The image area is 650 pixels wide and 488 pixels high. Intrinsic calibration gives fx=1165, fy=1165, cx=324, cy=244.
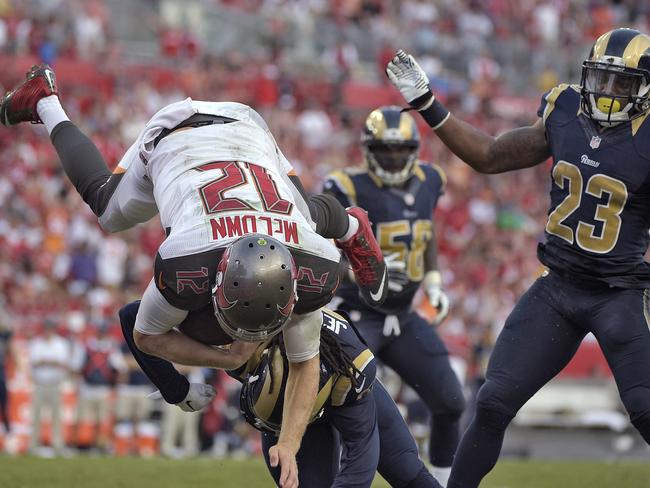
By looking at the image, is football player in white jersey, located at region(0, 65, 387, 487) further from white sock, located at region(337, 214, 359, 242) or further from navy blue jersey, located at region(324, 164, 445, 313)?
navy blue jersey, located at region(324, 164, 445, 313)

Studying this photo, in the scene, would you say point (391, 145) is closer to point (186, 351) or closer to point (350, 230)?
point (350, 230)

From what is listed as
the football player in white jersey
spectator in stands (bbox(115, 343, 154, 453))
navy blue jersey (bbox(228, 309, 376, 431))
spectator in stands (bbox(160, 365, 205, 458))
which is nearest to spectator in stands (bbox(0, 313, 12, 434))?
spectator in stands (bbox(115, 343, 154, 453))

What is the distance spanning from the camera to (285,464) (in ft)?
13.5

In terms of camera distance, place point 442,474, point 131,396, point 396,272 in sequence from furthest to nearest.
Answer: point 131,396 < point 396,272 < point 442,474

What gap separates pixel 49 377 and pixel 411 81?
22.6ft

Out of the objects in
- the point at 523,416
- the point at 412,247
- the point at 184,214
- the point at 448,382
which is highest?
the point at 184,214

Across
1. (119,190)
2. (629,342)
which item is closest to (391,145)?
(119,190)

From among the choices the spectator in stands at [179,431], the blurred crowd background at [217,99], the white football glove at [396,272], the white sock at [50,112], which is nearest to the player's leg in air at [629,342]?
the white football glove at [396,272]

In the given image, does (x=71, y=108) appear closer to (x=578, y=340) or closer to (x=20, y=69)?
(x=20, y=69)

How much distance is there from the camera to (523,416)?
1362 cm

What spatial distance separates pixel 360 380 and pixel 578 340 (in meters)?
1.11

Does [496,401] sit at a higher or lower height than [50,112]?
lower

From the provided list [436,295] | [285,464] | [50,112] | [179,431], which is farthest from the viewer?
[179,431]

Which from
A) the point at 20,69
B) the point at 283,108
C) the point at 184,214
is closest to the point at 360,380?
the point at 184,214
